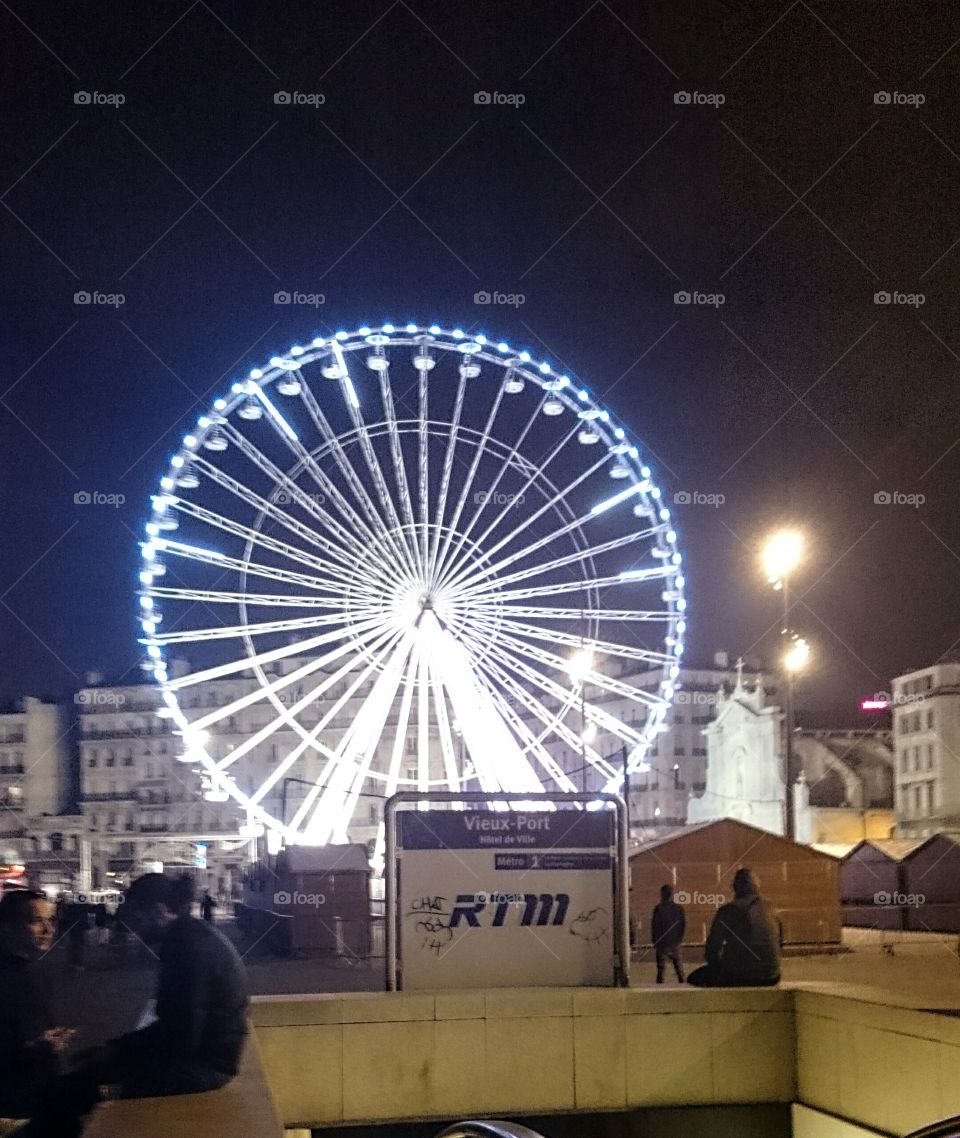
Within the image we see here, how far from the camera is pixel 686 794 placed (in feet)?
305

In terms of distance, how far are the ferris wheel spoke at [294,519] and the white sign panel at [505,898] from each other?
14.2 meters

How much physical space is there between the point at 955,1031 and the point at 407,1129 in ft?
14.8

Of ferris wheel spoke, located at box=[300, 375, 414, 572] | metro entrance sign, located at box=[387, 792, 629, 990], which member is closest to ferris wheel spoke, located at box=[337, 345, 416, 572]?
ferris wheel spoke, located at box=[300, 375, 414, 572]

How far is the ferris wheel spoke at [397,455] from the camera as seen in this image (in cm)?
2781

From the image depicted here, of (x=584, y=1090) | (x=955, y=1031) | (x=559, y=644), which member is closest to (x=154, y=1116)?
(x=955, y=1031)

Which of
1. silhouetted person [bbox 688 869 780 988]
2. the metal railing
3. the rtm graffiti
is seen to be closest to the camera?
the metal railing

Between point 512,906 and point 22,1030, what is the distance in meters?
7.22

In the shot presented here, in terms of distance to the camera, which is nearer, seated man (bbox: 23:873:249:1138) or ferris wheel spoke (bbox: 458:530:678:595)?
seated man (bbox: 23:873:249:1138)

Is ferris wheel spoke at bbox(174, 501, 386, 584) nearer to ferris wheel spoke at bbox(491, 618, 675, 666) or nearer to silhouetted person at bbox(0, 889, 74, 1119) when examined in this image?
ferris wheel spoke at bbox(491, 618, 675, 666)

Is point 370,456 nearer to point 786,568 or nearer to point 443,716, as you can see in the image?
point 443,716

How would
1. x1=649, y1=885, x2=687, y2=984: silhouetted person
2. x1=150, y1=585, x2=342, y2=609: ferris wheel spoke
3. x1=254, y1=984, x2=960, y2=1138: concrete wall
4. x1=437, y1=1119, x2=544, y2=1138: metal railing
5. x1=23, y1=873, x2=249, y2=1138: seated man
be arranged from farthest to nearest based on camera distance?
x1=150, y1=585, x2=342, y2=609: ferris wheel spoke < x1=649, y1=885, x2=687, y2=984: silhouetted person < x1=254, y1=984, x2=960, y2=1138: concrete wall < x1=23, y1=873, x2=249, y2=1138: seated man < x1=437, y1=1119, x2=544, y2=1138: metal railing

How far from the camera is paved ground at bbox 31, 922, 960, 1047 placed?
47.9ft

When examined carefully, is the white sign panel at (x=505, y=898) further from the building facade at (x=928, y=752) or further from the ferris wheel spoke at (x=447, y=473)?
the building facade at (x=928, y=752)

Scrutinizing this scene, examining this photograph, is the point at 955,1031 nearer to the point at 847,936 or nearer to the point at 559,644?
the point at 559,644
